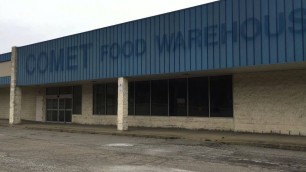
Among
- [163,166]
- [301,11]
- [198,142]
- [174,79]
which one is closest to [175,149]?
[198,142]

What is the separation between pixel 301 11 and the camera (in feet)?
52.2

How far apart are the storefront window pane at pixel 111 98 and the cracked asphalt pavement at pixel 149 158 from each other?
11.6 m

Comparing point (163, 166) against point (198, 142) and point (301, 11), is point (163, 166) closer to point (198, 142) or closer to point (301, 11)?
point (198, 142)

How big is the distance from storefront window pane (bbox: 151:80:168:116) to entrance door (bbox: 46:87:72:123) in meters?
9.26

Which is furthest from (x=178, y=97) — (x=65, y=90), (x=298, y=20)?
(x=65, y=90)

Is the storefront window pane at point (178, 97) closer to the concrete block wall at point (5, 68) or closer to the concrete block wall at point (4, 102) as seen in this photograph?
the concrete block wall at point (5, 68)

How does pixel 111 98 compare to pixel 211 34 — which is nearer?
pixel 211 34

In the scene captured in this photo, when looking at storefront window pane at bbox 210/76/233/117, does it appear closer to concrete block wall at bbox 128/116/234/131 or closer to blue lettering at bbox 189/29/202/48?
concrete block wall at bbox 128/116/234/131

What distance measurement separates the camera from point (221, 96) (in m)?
21.7

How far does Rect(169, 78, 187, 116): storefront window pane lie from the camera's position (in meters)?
23.6

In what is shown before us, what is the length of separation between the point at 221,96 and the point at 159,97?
186 inches

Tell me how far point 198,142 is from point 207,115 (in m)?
5.19

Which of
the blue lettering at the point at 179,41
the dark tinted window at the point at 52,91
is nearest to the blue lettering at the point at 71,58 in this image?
the dark tinted window at the point at 52,91

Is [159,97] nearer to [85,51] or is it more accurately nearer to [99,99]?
[85,51]
